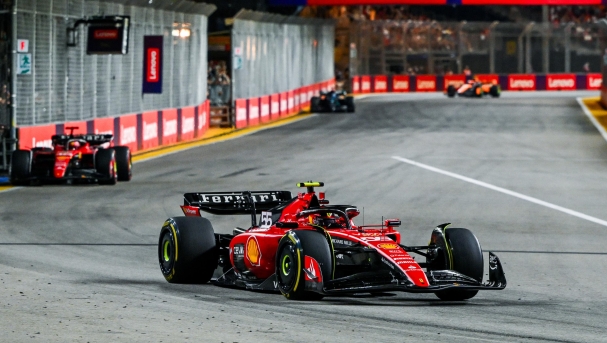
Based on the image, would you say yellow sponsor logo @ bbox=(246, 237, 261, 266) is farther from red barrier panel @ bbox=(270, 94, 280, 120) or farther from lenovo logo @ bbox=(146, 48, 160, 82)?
red barrier panel @ bbox=(270, 94, 280, 120)

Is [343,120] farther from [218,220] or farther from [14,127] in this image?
[218,220]

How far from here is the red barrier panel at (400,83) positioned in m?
73.1

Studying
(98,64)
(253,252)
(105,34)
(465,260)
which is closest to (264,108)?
(98,64)

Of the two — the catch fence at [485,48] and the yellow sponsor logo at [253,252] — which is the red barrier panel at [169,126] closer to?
the yellow sponsor logo at [253,252]

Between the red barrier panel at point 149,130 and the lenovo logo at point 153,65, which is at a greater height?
the lenovo logo at point 153,65

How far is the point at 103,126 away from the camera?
27516 millimetres

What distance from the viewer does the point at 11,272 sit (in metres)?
11.7

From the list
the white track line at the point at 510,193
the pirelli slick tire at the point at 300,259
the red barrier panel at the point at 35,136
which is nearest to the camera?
the pirelli slick tire at the point at 300,259

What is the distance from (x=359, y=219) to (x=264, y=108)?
27.3 metres

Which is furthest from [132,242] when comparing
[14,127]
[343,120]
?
[343,120]

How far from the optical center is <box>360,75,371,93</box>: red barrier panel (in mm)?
71812

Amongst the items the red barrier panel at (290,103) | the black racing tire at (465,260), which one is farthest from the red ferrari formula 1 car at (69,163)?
the red barrier panel at (290,103)

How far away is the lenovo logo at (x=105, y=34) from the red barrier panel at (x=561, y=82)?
5074 cm

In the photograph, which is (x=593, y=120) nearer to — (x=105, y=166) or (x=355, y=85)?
(x=105, y=166)
